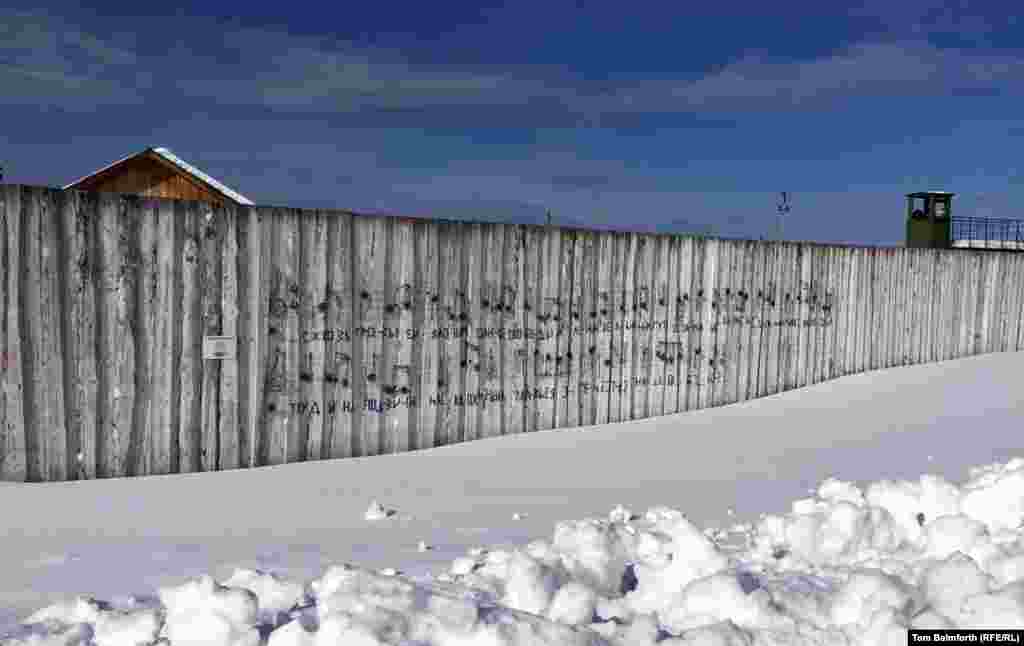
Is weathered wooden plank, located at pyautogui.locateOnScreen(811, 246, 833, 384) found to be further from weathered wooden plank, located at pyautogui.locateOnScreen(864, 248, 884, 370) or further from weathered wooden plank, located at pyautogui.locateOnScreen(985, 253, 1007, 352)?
weathered wooden plank, located at pyautogui.locateOnScreen(985, 253, 1007, 352)

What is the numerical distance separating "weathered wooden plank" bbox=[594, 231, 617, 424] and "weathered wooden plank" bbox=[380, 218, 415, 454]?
6.75ft

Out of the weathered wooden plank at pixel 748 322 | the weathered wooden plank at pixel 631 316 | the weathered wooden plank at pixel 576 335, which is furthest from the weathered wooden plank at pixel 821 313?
the weathered wooden plank at pixel 576 335

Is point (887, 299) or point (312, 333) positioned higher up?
point (887, 299)

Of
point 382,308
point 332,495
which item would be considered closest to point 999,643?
point 332,495

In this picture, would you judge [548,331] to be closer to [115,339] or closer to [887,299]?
[115,339]

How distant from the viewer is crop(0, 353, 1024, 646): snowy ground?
9.59 feet

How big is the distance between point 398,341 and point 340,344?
1.71ft

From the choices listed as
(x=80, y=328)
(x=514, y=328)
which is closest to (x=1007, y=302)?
(x=514, y=328)

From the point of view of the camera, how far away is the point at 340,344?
697 centimetres

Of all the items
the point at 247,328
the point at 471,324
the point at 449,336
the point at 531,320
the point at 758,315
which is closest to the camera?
the point at 247,328

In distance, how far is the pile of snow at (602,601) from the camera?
110 inches

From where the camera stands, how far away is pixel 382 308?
7.18 m

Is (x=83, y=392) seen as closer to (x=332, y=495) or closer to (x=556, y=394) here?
(x=332, y=495)

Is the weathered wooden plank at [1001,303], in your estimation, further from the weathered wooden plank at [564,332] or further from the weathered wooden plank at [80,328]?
the weathered wooden plank at [80,328]
